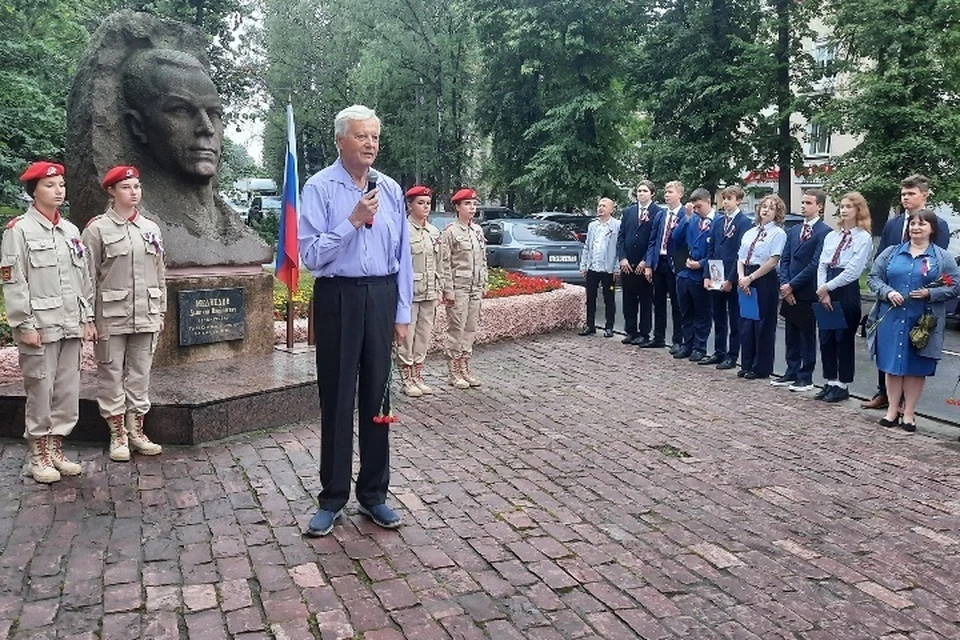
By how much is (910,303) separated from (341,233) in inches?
181

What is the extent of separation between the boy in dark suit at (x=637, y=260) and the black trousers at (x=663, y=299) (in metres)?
0.14

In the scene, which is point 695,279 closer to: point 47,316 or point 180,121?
point 180,121

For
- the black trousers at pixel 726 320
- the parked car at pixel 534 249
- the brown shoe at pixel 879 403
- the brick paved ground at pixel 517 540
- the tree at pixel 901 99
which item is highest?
the tree at pixel 901 99

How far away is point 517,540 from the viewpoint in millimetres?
4172

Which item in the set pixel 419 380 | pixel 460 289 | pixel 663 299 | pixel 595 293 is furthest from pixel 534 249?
pixel 419 380

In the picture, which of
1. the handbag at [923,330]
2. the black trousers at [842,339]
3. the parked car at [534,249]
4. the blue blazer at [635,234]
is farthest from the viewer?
the parked car at [534,249]

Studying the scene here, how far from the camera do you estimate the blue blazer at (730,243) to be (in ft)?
29.5

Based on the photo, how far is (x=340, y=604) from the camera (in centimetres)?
343

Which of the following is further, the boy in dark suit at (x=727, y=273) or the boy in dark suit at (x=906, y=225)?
the boy in dark suit at (x=727, y=273)

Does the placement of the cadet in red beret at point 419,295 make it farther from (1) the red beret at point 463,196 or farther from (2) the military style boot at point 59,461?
(2) the military style boot at point 59,461

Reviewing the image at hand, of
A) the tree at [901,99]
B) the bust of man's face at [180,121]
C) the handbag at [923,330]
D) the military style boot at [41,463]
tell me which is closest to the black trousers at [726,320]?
the handbag at [923,330]

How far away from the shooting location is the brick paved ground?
11.0 ft

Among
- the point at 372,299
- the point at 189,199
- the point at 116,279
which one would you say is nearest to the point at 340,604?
the point at 372,299

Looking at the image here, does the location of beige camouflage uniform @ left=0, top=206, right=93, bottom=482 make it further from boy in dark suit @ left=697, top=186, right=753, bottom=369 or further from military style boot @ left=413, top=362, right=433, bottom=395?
boy in dark suit @ left=697, top=186, right=753, bottom=369
